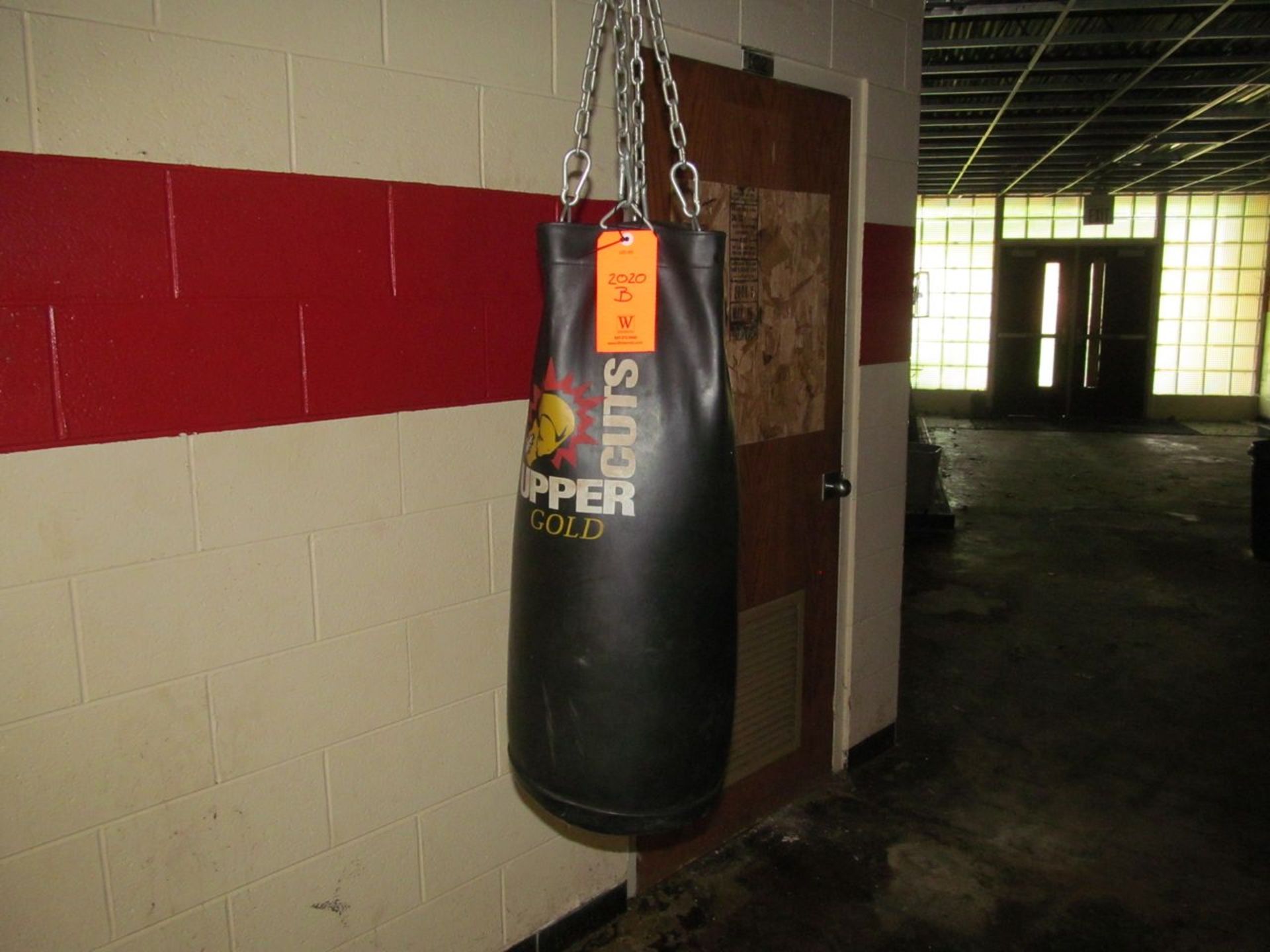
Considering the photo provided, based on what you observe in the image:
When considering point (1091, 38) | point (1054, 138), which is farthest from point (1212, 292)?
point (1091, 38)

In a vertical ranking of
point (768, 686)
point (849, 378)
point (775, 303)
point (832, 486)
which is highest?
point (775, 303)

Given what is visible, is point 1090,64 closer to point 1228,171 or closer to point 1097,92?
point 1097,92

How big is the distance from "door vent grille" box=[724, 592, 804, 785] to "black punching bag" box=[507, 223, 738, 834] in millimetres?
1188

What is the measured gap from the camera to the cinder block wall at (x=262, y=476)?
4.46 ft

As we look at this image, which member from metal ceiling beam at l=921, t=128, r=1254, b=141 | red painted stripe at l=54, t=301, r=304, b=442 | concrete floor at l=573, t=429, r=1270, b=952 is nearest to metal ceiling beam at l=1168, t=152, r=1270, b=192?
metal ceiling beam at l=921, t=128, r=1254, b=141

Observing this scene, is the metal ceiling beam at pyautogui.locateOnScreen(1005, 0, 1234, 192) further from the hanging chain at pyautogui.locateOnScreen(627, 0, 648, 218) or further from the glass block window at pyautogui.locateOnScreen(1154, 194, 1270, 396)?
the hanging chain at pyautogui.locateOnScreen(627, 0, 648, 218)

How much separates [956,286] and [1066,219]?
54.4 inches

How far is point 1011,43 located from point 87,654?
488 centimetres

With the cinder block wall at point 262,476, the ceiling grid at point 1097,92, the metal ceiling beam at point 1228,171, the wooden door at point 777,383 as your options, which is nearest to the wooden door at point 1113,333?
the metal ceiling beam at point 1228,171

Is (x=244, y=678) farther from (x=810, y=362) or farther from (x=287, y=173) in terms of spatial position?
(x=810, y=362)

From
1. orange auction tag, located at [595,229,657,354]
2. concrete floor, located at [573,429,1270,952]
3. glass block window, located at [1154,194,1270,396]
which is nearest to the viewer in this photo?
orange auction tag, located at [595,229,657,354]

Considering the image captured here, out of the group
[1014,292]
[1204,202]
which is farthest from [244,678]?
[1204,202]

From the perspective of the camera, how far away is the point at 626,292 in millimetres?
1299

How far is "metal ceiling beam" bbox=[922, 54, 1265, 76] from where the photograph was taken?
503 cm
